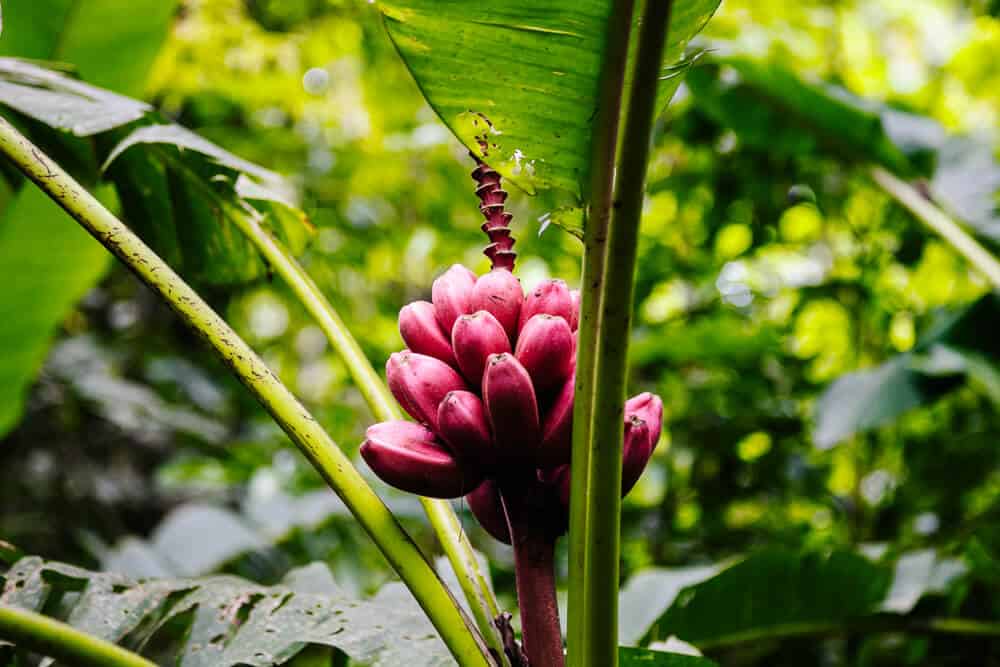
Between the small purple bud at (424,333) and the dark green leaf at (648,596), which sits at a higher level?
the small purple bud at (424,333)

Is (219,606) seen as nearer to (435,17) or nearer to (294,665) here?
(294,665)

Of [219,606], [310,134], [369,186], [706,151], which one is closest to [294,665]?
[219,606]

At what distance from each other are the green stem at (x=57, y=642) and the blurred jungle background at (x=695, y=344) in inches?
21.1

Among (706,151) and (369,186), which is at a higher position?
(369,186)

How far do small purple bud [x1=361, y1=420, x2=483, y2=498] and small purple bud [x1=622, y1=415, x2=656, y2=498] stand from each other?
12 centimetres

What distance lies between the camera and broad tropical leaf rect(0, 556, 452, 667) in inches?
26.1

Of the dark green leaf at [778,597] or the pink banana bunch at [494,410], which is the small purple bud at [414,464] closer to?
the pink banana bunch at [494,410]

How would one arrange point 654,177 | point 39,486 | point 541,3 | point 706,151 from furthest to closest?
1. point 39,486
2. point 654,177
3. point 706,151
4. point 541,3

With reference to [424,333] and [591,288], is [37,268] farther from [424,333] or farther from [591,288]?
[591,288]

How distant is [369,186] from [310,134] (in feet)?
2.08

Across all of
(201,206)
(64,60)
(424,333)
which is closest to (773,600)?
(424,333)

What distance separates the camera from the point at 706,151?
2.62 metres

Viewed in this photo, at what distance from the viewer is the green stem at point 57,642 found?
0.49 m

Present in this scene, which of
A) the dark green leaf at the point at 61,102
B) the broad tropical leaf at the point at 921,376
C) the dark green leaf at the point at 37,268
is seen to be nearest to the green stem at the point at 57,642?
the dark green leaf at the point at 61,102
